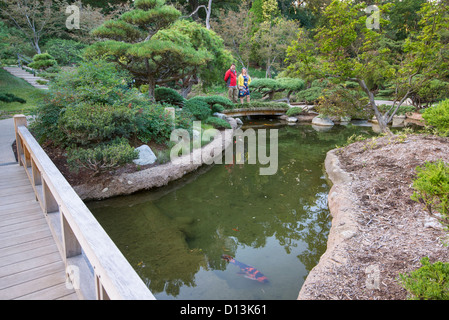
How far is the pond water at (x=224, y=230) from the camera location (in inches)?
128

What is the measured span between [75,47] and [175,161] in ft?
55.5

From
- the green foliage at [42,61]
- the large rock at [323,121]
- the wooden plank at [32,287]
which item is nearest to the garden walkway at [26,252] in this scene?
the wooden plank at [32,287]

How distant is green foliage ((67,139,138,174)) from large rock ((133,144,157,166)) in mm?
823

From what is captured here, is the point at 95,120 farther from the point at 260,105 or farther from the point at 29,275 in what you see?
the point at 260,105

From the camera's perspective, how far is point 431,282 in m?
1.93

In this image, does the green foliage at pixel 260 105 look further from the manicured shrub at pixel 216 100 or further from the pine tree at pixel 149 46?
the pine tree at pixel 149 46

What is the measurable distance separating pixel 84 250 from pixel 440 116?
21.4 feet

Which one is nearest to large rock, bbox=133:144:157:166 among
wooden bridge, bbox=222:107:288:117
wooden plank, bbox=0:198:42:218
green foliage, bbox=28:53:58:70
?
wooden plank, bbox=0:198:42:218

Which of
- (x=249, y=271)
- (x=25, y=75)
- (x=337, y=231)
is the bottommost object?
(x=249, y=271)

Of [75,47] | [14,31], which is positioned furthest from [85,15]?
[14,31]

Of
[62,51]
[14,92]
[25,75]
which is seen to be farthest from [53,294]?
[62,51]

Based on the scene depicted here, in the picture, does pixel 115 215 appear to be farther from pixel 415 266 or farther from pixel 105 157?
pixel 415 266

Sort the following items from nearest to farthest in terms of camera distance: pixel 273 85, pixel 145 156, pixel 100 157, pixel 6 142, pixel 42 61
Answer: pixel 100 157 → pixel 145 156 → pixel 6 142 → pixel 273 85 → pixel 42 61

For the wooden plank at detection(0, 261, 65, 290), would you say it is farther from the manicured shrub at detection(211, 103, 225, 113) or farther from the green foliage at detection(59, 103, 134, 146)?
the manicured shrub at detection(211, 103, 225, 113)
